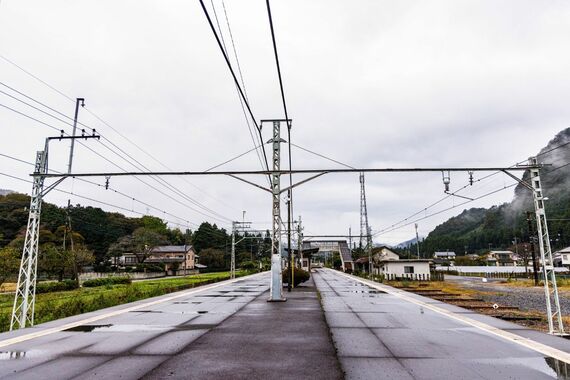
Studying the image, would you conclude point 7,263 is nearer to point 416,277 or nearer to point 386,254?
point 416,277

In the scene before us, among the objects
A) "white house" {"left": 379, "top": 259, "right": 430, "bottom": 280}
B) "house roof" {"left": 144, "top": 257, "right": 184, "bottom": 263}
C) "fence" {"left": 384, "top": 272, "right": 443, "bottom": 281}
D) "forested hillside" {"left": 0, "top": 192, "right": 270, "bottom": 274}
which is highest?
"forested hillside" {"left": 0, "top": 192, "right": 270, "bottom": 274}

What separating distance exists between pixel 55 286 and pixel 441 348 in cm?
3961

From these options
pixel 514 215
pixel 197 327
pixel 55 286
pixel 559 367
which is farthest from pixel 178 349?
pixel 514 215

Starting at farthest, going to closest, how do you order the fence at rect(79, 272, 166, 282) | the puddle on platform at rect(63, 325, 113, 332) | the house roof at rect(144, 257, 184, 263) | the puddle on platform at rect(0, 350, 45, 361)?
1. the house roof at rect(144, 257, 184, 263)
2. the fence at rect(79, 272, 166, 282)
3. the puddle on platform at rect(63, 325, 113, 332)
4. the puddle on platform at rect(0, 350, 45, 361)

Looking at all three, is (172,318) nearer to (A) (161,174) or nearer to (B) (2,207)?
(A) (161,174)

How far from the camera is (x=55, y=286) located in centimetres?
3703

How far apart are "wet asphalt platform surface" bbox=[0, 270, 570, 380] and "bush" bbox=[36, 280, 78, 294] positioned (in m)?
26.9

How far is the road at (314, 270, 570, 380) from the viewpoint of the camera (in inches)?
267

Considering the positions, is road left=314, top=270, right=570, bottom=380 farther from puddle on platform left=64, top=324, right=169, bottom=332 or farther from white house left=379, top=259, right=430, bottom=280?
white house left=379, top=259, right=430, bottom=280

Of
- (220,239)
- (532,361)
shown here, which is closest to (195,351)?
(532,361)

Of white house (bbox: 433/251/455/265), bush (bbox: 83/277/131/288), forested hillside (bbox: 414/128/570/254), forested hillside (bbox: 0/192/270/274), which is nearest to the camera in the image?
bush (bbox: 83/277/131/288)

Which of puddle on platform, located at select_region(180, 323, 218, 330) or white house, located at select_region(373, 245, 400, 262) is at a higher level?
white house, located at select_region(373, 245, 400, 262)

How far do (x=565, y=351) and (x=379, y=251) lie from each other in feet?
209

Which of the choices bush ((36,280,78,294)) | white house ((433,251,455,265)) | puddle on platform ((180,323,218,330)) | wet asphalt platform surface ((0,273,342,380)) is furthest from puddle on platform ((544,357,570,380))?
white house ((433,251,455,265))
